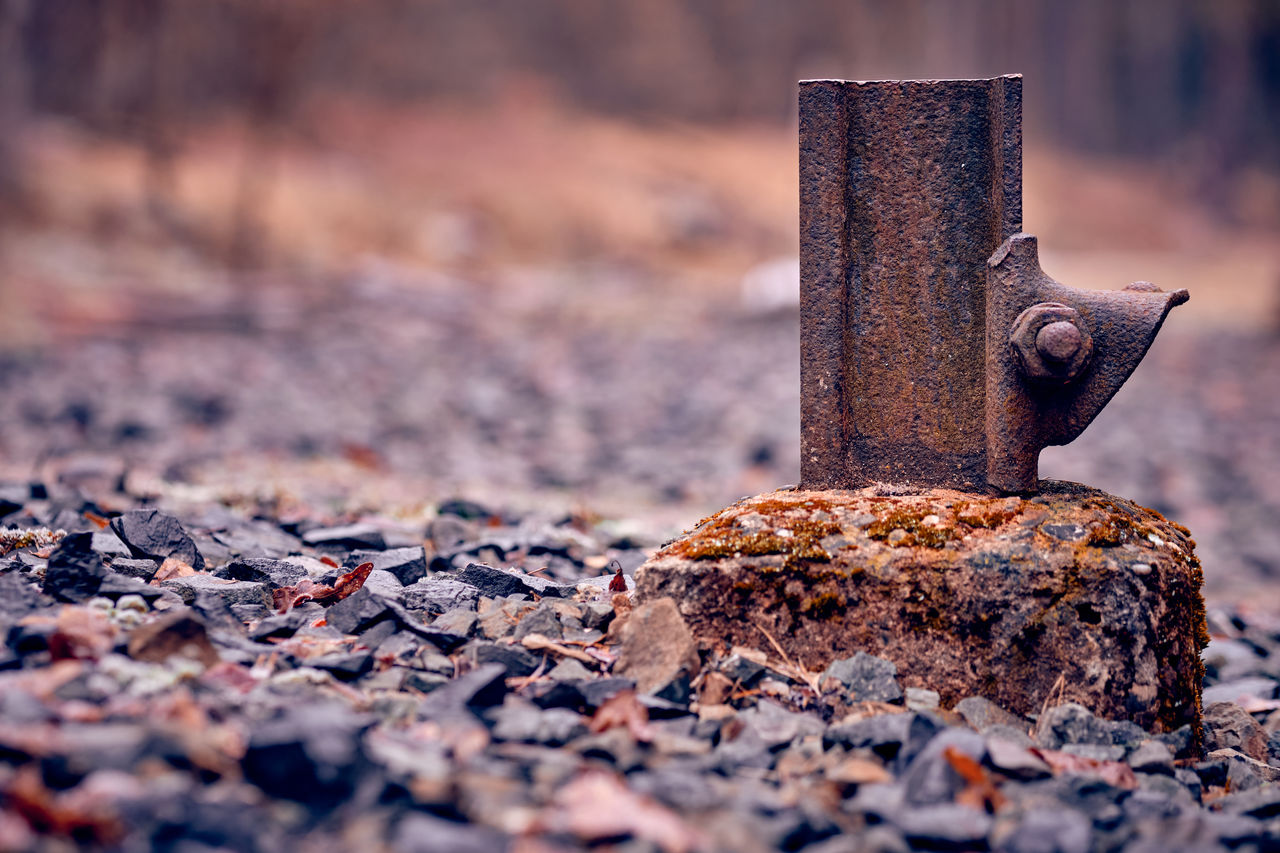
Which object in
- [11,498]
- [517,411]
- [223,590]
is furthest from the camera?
[517,411]

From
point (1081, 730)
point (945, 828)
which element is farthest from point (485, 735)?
point (1081, 730)

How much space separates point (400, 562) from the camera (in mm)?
2799

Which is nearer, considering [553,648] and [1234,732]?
[553,648]

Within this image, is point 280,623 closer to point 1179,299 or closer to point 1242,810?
point 1242,810

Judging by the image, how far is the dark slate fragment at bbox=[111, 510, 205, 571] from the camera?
269 centimetres

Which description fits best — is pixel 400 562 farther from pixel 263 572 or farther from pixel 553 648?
pixel 553 648

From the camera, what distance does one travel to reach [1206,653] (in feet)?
11.4

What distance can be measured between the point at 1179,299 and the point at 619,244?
18.0 metres

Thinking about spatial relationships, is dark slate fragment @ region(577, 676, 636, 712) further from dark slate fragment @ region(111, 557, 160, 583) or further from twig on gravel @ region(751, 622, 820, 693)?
dark slate fragment @ region(111, 557, 160, 583)

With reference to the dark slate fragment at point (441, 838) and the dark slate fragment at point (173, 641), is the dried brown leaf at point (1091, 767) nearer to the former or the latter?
the dark slate fragment at point (441, 838)

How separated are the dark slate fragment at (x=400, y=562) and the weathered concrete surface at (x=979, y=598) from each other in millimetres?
698

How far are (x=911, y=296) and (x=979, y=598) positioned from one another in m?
0.86

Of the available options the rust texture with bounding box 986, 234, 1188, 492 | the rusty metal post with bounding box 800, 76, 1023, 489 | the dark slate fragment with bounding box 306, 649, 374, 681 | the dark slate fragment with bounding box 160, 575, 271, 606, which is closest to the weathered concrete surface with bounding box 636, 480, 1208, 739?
the rust texture with bounding box 986, 234, 1188, 492

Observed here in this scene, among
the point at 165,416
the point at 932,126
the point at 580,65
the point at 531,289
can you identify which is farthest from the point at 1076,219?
the point at 932,126
